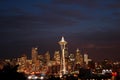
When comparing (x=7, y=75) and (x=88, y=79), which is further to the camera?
(x=88, y=79)

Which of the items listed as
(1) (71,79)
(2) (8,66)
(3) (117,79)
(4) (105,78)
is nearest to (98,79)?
(4) (105,78)

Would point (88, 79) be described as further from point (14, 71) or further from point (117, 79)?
point (14, 71)

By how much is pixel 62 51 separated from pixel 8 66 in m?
129

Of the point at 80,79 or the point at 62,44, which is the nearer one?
the point at 80,79

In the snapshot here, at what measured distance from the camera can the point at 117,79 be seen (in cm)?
13062

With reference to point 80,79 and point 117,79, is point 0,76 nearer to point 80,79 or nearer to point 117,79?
point 117,79

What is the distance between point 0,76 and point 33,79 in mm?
127549

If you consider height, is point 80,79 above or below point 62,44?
below

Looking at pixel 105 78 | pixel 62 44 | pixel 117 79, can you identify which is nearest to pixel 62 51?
pixel 62 44

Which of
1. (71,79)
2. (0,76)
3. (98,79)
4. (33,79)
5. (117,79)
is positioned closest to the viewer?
(0,76)

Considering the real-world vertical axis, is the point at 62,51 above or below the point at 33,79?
above

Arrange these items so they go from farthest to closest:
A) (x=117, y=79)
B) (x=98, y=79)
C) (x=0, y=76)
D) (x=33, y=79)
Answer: (x=33, y=79), (x=98, y=79), (x=117, y=79), (x=0, y=76)

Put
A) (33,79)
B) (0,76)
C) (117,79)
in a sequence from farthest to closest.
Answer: (33,79)
(117,79)
(0,76)

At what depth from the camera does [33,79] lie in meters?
191
